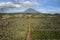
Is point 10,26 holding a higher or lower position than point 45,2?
lower

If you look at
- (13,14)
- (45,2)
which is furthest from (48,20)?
(13,14)

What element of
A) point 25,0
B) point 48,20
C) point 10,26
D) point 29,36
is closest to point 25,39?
point 29,36

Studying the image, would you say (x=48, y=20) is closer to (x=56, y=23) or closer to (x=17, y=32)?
(x=56, y=23)

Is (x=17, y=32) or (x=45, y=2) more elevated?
(x=45, y=2)

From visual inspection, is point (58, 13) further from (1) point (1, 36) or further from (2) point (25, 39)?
(1) point (1, 36)

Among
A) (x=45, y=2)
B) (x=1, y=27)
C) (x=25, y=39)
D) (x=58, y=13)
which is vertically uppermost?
(x=45, y=2)
